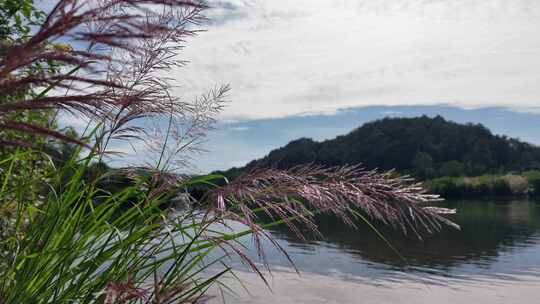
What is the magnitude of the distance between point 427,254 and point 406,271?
5176mm

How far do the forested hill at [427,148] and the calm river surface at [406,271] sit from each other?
162 ft

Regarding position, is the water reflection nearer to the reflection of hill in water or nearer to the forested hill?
the reflection of hill in water

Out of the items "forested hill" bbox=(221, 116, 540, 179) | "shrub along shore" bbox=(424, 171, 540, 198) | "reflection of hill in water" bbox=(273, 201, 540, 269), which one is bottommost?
"reflection of hill in water" bbox=(273, 201, 540, 269)

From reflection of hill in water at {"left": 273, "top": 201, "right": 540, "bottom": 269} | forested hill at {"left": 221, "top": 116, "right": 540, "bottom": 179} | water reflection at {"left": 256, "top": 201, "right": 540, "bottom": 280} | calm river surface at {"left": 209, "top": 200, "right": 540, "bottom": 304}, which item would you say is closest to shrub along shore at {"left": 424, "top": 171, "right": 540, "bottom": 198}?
forested hill at {"left": 221, "top": 116, "right": 540, "bottom": 179}

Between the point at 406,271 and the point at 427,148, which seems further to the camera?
the point at 427,148

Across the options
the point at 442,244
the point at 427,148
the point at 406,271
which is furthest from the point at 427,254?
the point at 427,148

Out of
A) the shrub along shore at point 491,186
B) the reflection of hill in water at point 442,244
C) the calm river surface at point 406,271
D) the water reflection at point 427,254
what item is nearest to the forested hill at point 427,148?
the shrub along shore at point 491,186

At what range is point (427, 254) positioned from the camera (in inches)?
858

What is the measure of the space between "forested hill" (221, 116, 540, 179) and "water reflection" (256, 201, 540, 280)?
152ft

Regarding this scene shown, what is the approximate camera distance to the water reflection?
57.1ft

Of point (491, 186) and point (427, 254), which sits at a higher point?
point (491, 186)

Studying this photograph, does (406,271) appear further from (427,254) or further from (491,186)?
(491,186)

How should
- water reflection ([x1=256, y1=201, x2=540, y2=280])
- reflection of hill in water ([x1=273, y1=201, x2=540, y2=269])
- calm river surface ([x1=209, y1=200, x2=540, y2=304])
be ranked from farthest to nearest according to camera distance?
reflection of hill in water ([x1=273, y1=201, x2=540, y2=269]), water reflection ([x1=256, y1=201, x2=540, y2=280]), calm river surface ([x1=209, y1=200, x2=540, y2=304])

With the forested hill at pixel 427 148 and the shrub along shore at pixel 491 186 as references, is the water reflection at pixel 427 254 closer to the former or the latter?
the shrub along shore at pixel 491 186
